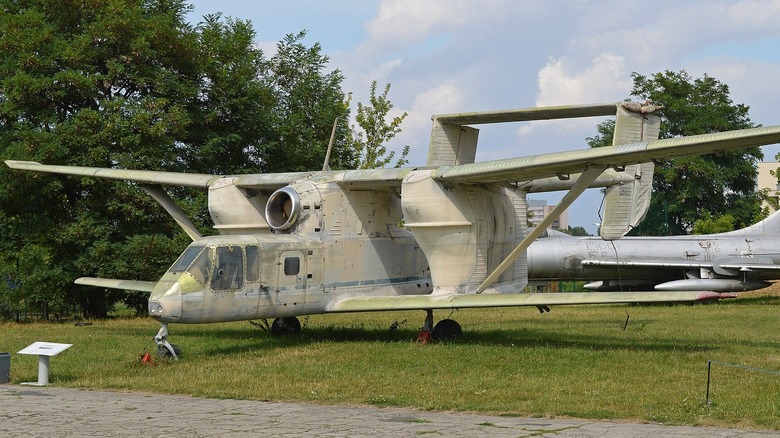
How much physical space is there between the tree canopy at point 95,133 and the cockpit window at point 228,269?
10019 millimetres

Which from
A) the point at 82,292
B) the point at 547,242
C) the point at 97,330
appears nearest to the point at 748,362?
the point at 97,330

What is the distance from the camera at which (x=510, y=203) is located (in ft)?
63.7

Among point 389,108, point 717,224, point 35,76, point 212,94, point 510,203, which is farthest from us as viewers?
Answer: point 717,224

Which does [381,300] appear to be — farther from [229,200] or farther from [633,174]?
[633,174]

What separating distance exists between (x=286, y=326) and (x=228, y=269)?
4.02 metres

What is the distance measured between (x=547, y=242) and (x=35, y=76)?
17092 mm

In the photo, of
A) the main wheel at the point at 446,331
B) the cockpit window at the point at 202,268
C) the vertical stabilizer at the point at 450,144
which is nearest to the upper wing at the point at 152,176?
the cockpit window at the point at 202,268

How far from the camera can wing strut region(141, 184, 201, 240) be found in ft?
68.9

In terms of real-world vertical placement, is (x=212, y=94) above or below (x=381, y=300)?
above

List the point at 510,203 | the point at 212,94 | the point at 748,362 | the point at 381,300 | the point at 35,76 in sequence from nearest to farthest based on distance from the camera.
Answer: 1. the point at 748,362
2. the point at 381,300
3. the point at 510,203
4. the point at 35,76
5. the point at 212,94

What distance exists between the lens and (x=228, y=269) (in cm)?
1664

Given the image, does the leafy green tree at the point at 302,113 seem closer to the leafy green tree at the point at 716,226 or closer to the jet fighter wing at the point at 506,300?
the jet fighter wing at the point at 506,300

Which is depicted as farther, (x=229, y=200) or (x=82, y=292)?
(x=82, y=292)

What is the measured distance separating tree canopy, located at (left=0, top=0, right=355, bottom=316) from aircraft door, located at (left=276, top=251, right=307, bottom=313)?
952 cm
